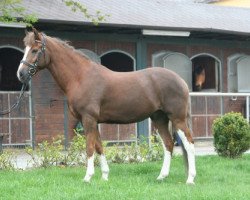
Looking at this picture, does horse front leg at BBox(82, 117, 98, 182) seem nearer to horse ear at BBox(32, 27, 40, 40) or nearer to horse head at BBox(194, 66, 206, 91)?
horse ear at BBox(32, 27, 40, 40)

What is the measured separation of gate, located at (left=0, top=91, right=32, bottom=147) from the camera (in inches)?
587

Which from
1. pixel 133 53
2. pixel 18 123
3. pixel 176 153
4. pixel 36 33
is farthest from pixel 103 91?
pixel 133 53

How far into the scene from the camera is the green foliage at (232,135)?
12148 millimetres

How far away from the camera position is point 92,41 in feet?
53.8

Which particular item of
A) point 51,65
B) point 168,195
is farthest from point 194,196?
point 51,65

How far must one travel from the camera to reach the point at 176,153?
13.1m

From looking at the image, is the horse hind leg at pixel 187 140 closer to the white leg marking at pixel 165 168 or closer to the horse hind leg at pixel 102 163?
the white leg marking at pixel 165 168


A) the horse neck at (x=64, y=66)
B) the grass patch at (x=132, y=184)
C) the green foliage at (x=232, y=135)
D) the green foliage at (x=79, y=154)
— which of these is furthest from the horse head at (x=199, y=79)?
the horse neck at (x=64, y=66)

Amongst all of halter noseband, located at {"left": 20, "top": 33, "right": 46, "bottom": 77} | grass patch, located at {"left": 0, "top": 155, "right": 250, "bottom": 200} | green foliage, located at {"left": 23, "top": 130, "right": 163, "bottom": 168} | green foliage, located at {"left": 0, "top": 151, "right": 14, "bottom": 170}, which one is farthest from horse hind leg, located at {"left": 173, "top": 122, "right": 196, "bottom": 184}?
green foliage, located at {"left": 0, "top": 151, "right": 14, "bottom": 170}

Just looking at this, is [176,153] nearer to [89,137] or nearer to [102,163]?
[102,163]

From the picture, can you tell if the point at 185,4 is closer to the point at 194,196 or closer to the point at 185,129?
the point at 185,129

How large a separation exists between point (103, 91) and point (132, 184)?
1434 millimetres

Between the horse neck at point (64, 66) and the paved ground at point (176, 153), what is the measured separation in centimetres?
281

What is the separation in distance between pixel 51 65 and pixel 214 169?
3441mm
